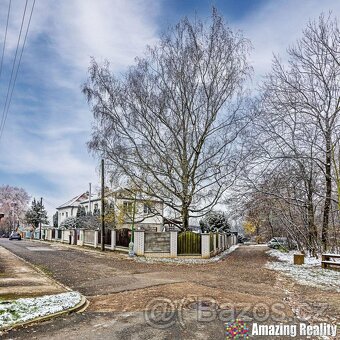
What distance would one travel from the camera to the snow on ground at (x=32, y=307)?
19.2ft

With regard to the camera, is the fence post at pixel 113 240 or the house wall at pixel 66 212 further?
the house wall at pixel 66 212

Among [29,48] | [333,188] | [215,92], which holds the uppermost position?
[215,92]

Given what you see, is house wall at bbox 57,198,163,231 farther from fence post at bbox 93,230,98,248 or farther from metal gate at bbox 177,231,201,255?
fence post at bbox 93,230,98,248

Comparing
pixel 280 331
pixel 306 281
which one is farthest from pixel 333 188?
pixel 280 331

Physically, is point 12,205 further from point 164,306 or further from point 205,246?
point 164,306

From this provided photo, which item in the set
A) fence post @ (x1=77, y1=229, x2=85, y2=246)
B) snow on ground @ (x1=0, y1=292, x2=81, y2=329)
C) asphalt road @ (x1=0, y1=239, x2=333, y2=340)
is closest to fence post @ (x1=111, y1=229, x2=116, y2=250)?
fence post @ (x1=77, y1=229, x2=85, y2=246)

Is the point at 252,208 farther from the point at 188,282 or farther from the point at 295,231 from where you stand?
the point at 188,282

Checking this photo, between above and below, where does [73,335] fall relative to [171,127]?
below

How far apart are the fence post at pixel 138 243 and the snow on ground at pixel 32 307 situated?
→ 13.4 metres

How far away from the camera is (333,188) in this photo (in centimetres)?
1784

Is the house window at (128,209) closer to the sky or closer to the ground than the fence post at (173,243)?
closer to the sky

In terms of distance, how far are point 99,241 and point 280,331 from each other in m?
24.6

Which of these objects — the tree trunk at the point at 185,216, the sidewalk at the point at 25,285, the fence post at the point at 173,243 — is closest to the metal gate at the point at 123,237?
the fence post at the point at 173,243

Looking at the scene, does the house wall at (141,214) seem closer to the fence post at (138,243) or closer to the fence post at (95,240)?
the fence post at (138,243)
